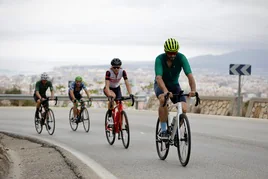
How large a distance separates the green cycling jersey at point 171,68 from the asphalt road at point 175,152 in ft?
4.96

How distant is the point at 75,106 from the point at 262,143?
722 centimetres

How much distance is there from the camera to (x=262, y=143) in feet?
48.6

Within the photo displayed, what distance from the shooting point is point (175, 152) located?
12539 mm

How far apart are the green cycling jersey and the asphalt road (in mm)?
1512

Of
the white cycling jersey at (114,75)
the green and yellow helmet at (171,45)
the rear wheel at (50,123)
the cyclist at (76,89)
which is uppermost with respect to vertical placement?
the green and yellow helmet at (171,45)

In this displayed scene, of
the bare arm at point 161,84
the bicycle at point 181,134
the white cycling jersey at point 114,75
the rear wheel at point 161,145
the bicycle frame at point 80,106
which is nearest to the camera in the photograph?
the bicycle at point 181,134

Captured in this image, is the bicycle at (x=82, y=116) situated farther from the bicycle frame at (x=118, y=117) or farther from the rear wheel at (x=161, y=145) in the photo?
the rear wheel at (x=161, y=145)

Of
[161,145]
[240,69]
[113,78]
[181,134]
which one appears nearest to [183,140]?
[181,134]

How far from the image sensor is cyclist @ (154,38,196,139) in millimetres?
10359

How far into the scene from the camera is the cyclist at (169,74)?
408 inches

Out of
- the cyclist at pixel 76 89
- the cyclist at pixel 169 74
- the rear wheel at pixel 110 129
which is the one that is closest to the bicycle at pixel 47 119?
the cyclist at pixel 76 89

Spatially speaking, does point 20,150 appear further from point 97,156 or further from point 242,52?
point 242,52

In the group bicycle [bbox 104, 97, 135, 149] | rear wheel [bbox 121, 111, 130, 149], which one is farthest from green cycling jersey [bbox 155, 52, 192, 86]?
rear wheel [bbox 121, 111, 130, 149]

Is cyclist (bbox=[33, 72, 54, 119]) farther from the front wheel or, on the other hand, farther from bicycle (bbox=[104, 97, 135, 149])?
the front wheel
